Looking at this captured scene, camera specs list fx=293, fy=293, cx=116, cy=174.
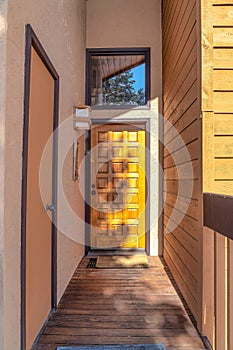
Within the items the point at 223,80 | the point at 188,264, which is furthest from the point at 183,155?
the point at 188,264

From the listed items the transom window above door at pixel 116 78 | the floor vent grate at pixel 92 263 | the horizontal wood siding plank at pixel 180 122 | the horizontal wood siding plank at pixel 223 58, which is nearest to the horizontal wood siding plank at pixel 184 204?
the horizontal wood siding plank at pixel 180 122

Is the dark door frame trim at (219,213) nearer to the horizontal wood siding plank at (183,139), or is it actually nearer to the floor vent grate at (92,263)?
the horizontal wood siding plank at (183,139)

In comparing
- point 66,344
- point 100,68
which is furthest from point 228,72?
point 100,68

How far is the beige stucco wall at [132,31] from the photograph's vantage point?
4133mm

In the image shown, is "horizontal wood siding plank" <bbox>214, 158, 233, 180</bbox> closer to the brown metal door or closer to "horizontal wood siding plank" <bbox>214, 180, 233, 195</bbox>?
"horizontal wood siding plank" <bbox>214, 180, 233, 195</bbox>

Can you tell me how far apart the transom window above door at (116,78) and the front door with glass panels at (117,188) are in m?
0.42

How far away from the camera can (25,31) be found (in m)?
1.62

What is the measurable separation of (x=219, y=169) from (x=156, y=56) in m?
2.67

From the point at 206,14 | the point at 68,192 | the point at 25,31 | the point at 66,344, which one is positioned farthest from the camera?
the point at 68,192

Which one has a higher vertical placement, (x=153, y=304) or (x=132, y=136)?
(x=132, y=136)

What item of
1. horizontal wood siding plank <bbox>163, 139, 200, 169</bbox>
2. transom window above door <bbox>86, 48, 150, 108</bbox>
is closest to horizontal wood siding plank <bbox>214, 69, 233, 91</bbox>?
horizontal wood siding plank <bbox>163, 139, 200, 169</bbox>

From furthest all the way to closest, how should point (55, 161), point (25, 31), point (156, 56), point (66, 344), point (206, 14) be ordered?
point (156, 56) → point (55, 161) → point (206, 14) → point (66, 344) → point (25, 31)

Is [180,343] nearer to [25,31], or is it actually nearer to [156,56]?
[25,31]

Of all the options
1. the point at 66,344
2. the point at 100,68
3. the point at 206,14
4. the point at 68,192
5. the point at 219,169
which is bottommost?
the point at 66,344
